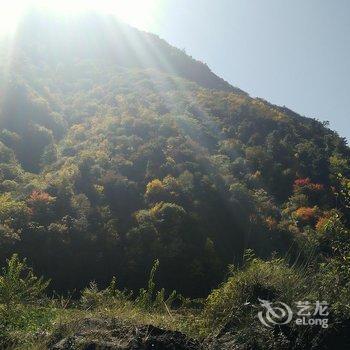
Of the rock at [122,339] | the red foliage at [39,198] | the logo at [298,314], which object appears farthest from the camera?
the red foliage at [39,198]

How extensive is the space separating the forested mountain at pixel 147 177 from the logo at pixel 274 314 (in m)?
1.92

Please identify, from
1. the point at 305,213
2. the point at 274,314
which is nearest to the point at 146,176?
the point at 305,213

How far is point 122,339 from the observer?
6.10 metres

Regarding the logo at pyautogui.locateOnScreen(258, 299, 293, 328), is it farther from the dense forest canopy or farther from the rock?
the dense forest canopy

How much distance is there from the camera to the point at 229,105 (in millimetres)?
54219

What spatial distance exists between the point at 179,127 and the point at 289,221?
14499mm

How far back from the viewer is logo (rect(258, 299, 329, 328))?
623 centimetres

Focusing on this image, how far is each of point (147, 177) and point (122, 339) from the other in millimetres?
27351

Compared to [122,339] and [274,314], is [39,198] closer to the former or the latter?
[122,339]

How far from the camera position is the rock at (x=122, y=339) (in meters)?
5.95

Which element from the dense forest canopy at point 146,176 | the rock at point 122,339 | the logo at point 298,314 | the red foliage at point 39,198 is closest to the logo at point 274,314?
the logo at point 298,314

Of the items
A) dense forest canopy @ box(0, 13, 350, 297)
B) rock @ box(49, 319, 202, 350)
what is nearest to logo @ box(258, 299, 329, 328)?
rock @ box(49, 319, 202, 350)

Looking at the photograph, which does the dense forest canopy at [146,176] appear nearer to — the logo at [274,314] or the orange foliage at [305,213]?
the orange foliage at [305,213]

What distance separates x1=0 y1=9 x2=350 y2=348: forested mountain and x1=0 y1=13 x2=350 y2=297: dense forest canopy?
0.31 ft
